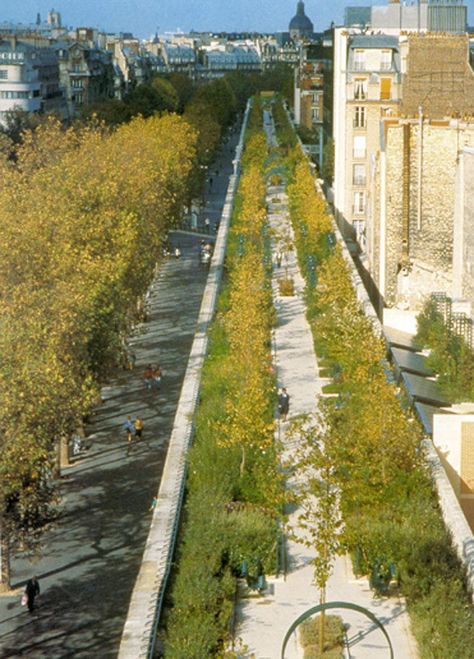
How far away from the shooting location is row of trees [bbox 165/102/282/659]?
66.4 feet

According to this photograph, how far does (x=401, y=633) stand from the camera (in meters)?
20.7

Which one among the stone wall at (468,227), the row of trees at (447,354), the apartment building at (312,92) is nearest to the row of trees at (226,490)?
the row of trees at (447,354)

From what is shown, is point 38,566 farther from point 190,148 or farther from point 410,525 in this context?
point 190,148

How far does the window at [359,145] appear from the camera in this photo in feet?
243

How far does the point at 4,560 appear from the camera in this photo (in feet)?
85.2

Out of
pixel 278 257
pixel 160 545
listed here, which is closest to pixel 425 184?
pixel 278 257

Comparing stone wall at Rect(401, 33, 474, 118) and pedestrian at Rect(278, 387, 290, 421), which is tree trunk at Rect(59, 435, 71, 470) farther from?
stone wall at Rect(401, 33, 474, 118)

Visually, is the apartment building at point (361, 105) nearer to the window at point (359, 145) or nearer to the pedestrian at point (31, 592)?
the window at point (359, 145)

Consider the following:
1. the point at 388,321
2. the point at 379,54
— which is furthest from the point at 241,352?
the point at 379,54

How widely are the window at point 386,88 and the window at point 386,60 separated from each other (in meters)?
0.69

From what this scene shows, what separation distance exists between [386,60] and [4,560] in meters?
52.0

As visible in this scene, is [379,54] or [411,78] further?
[379,54]

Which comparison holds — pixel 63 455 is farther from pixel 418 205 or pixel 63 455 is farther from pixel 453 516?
pixel 418 205

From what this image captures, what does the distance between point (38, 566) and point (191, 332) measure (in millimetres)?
24303
